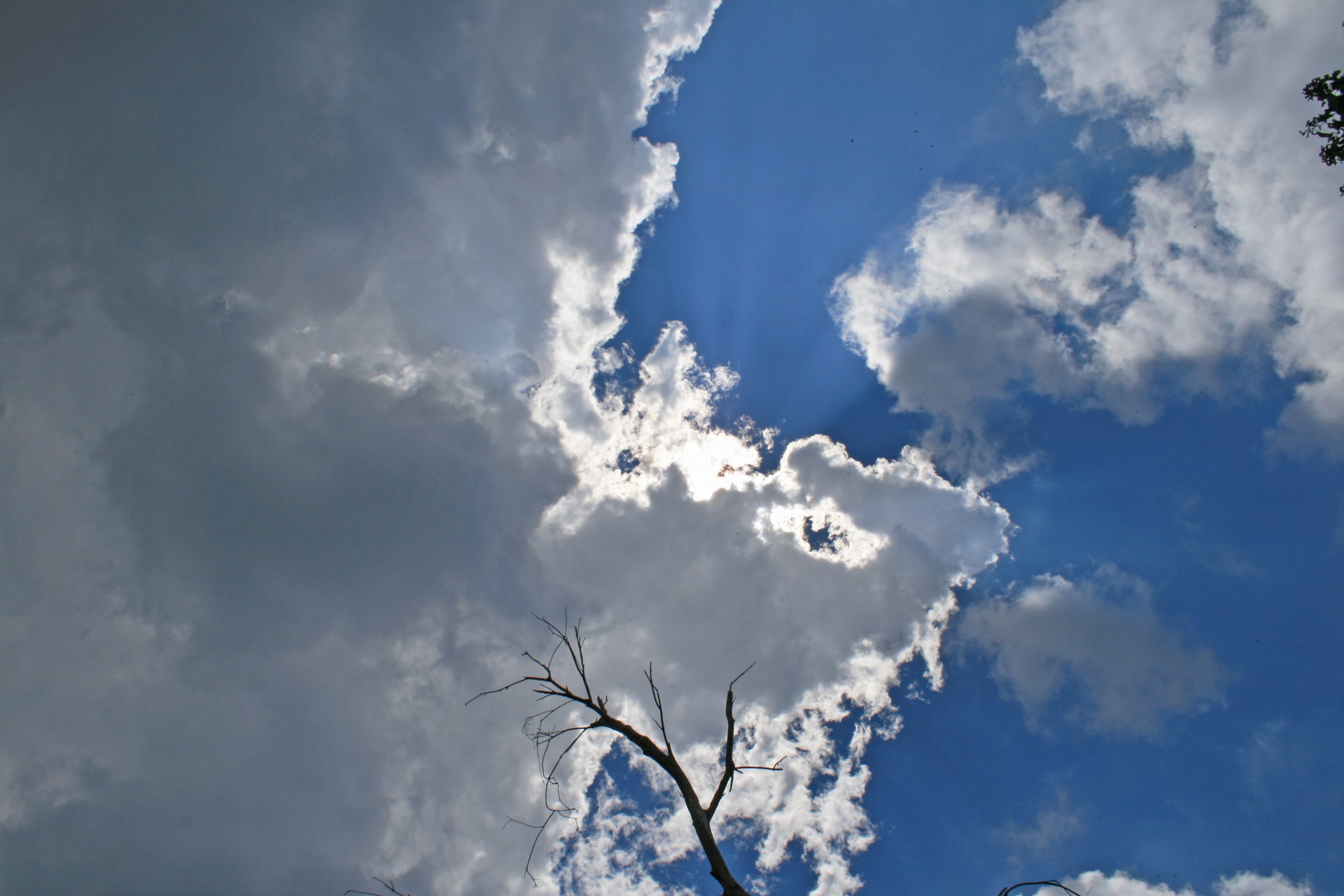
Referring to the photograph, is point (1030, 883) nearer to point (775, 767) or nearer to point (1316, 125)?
point (775, 767)

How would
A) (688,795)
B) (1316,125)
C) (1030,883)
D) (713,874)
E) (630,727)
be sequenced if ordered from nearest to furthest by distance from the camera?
(1030,883)
(713,874)
(688,795)
(630,727)
(1316,125)

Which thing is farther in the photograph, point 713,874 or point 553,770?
point 553,770

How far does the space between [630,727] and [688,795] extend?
154 centimetres

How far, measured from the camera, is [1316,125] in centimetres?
1923

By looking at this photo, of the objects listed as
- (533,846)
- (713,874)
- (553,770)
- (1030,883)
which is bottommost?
(1030,883)

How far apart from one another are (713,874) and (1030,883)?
15.4ft

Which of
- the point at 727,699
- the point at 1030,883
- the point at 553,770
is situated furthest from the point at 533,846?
the point at 1030,883

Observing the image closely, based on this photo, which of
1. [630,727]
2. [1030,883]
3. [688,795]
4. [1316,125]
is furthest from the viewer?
[1316,125]

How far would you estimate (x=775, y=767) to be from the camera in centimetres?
988

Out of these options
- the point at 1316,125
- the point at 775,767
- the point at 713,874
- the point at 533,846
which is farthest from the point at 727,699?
the point at 1316,125

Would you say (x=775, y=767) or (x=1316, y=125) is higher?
(x=1316, y=125)

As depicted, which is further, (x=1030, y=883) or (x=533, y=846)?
(x=533, y=846)

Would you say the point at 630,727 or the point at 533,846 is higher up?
the point at 630,727

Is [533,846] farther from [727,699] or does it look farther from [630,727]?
[727,699]
